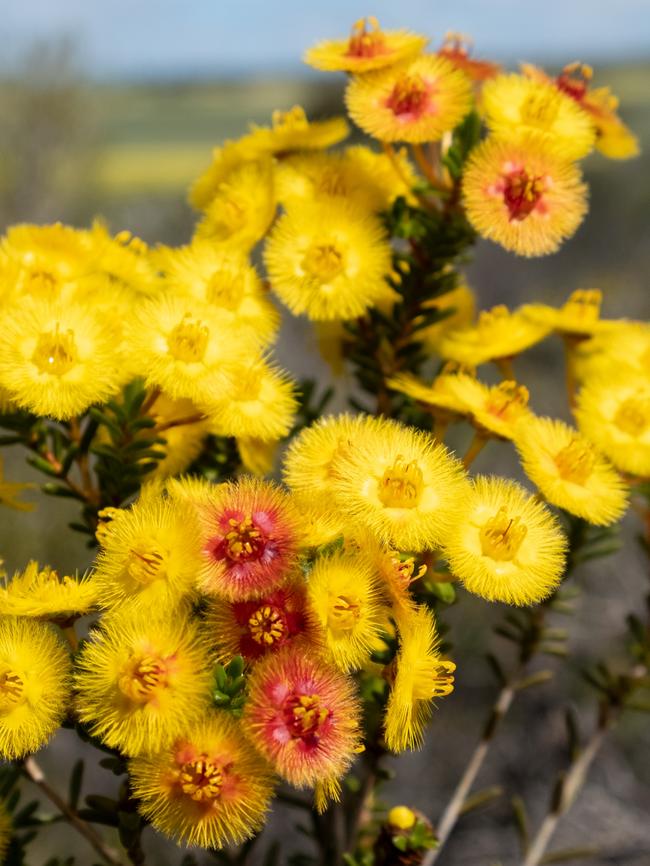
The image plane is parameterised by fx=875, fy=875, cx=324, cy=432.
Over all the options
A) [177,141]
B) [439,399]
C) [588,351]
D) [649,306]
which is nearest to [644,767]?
[588,351]

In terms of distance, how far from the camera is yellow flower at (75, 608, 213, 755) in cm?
100

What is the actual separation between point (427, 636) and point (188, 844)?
371 millimetres

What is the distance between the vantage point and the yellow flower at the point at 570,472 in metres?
1.31

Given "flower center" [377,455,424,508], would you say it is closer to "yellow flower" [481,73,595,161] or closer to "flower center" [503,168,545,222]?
"flower center" [503,168,545,222]

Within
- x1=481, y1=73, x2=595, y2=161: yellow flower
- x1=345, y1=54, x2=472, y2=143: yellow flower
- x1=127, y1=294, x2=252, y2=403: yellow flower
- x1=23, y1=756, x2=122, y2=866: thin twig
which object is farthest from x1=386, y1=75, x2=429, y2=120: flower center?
x1=23, y1=756, x2=122, y2=866: thin twig

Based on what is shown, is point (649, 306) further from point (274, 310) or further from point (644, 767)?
point (274, 310)

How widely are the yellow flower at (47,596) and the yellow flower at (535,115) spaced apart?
0.97 metres

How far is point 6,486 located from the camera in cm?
141

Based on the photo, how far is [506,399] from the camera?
1.43 metres

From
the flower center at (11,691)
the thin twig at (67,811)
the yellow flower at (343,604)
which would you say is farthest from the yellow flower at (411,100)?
the thin twig at (67,811)

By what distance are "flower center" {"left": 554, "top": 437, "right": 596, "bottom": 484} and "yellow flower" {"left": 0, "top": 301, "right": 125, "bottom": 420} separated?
685mm

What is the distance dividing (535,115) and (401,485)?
29.7 inches

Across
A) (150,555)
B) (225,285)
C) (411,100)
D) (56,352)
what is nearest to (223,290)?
(225,285)

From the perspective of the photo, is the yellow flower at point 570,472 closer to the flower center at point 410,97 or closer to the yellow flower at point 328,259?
the yellow flower at point 328,259
